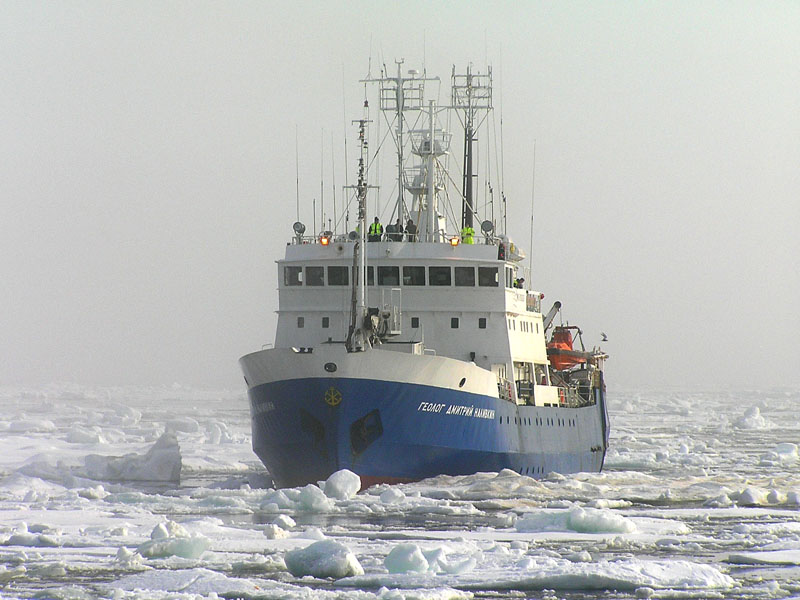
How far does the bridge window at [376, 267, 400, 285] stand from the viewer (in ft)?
92.9

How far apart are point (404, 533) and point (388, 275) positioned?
9.40m

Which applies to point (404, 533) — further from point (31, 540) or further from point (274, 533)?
point (31, 540)

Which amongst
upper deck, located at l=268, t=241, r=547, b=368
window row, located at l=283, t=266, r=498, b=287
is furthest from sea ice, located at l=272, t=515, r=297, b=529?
window row, located at l=283, t=266, r=498, b=287

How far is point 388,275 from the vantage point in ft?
92.9

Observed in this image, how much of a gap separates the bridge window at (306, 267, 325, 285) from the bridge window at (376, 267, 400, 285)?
1.20 metres

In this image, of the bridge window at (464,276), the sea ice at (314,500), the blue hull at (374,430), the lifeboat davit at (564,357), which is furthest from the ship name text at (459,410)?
the lifeboat davit at (564,357)

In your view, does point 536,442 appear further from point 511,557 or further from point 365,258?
point 511,557

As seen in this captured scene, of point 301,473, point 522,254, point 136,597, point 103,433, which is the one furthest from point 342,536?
point 103,433

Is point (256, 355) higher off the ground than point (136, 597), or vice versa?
point (256, 355)

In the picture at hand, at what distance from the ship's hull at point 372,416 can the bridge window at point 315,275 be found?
8.32 feet

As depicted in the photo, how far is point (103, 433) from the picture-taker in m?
45.6

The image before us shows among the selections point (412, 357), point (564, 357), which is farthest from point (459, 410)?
point (564, 357)

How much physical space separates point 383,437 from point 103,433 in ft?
74.1

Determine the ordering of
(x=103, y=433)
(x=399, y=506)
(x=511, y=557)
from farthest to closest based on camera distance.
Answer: (x=103, y=433), (x=399, y=506), (x=511, y=557)
